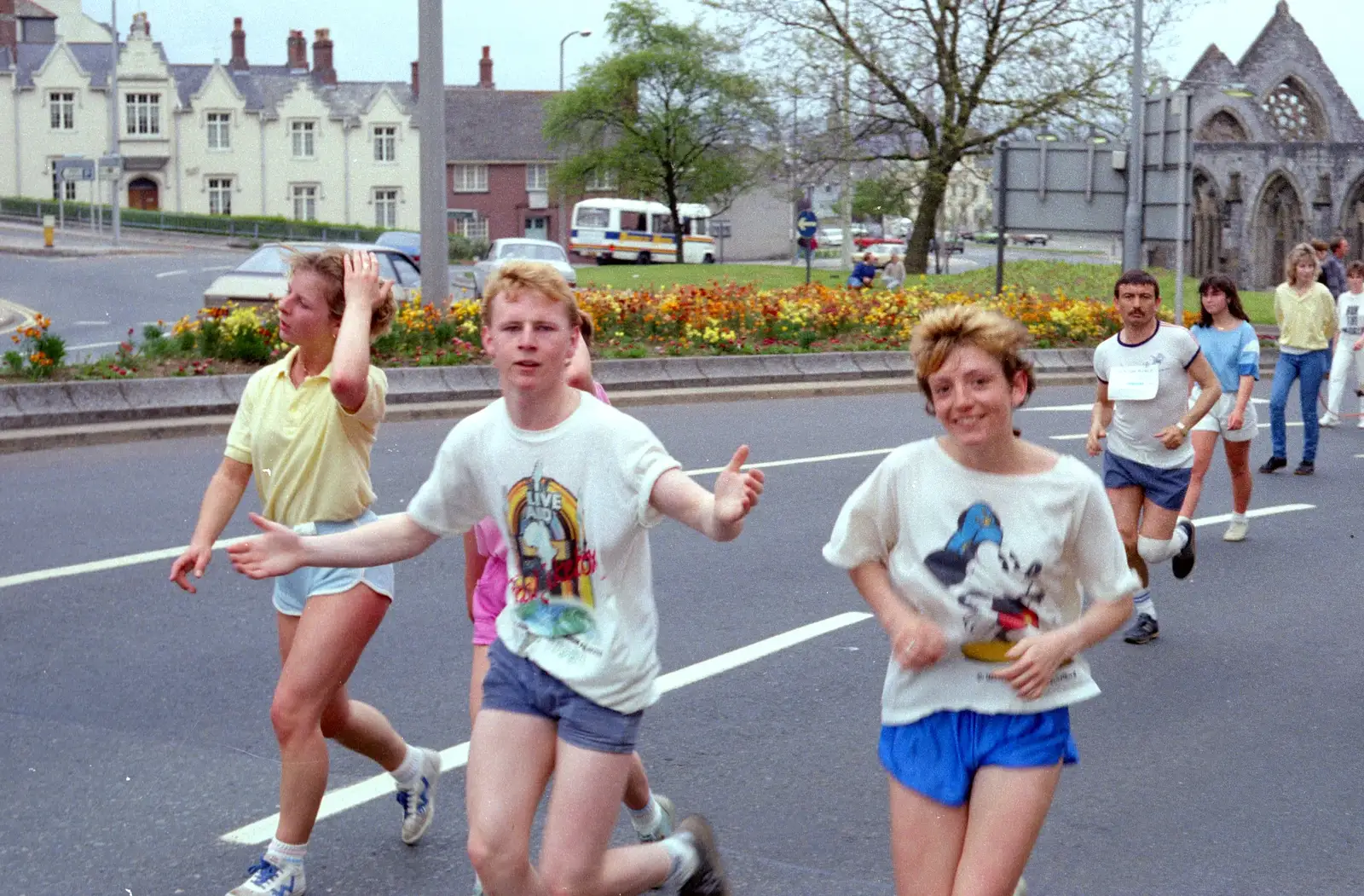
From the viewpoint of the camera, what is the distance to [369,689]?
6996 millimetres

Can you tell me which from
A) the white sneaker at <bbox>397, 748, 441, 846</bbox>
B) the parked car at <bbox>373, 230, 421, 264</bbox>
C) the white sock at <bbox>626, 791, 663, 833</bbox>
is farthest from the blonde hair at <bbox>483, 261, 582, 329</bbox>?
the parked car at <bbox>373, 230, 421, 264</bbox>

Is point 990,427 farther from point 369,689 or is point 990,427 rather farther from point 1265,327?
point 1265,327

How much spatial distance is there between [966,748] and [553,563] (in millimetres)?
998

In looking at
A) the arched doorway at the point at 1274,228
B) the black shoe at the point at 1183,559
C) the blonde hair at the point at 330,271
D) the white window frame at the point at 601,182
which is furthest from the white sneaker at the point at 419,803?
the white window frame at the point at 601,182

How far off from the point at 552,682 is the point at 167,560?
6124 mm

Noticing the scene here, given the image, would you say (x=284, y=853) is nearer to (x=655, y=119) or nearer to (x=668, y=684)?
(x=668, y=684)

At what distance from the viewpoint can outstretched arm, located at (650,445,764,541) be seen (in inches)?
139

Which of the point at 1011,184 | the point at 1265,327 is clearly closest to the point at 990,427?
the point at 1011,184

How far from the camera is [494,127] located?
90250 mm

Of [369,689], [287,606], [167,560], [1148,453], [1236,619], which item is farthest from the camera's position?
[167,560]

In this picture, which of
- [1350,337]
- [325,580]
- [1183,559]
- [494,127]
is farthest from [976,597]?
[494,127]

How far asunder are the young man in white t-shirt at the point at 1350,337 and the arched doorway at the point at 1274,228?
4362 centimetres

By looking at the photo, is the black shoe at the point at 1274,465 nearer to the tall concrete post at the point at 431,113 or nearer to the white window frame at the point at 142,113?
the tall concrete post at the point at 431,113

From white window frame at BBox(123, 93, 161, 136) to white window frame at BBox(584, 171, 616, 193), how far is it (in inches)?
809
